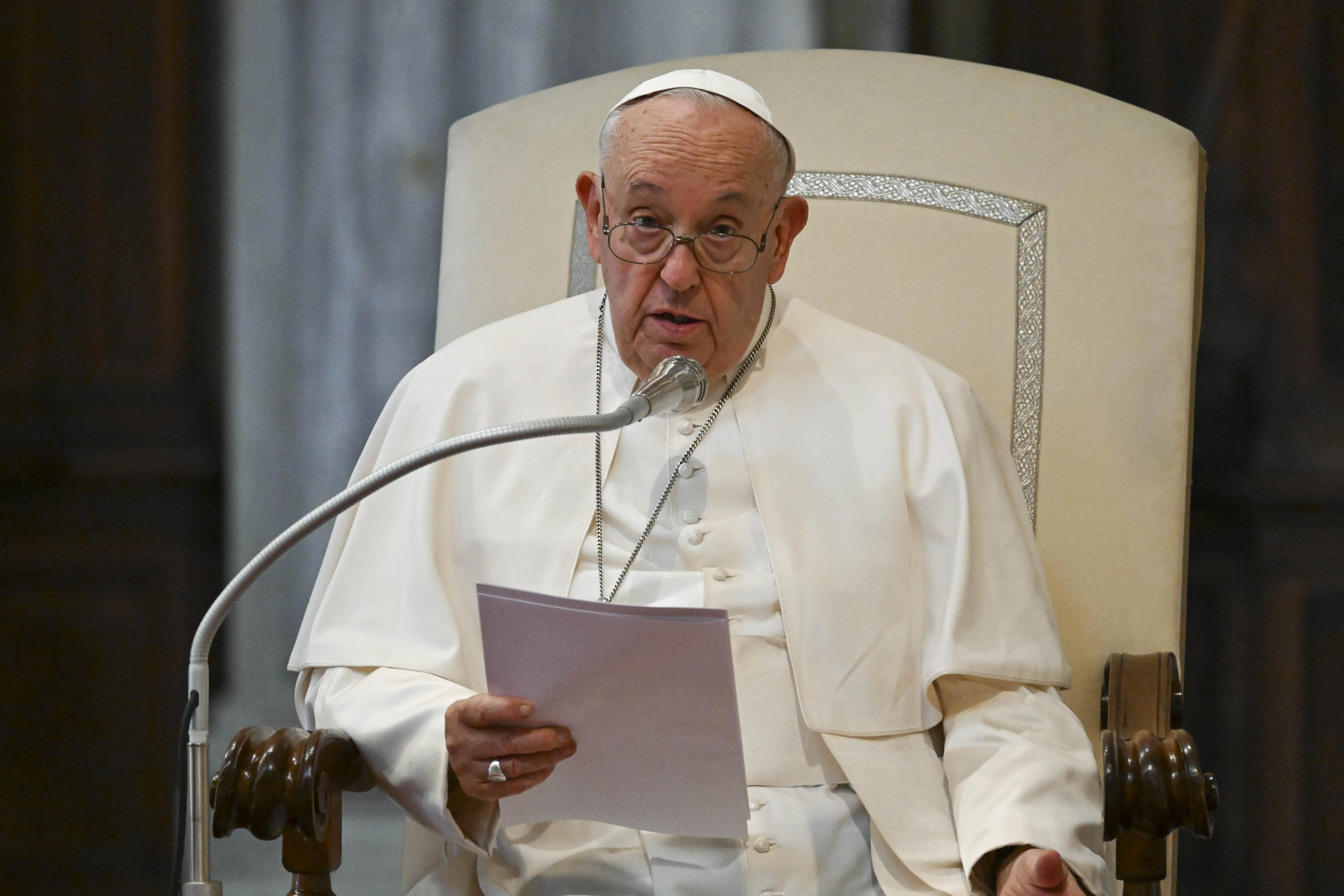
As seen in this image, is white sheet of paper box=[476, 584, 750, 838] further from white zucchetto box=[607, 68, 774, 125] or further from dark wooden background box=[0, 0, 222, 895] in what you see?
dark wooden background box=[0, 0, 222, 895]

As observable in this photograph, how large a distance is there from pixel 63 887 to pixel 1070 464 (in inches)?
96.0

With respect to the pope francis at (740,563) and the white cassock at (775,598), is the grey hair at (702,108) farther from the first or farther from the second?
the white cassock at (775,598)

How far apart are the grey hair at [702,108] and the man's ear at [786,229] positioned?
0.07 m

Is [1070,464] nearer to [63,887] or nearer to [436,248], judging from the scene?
[436,248]

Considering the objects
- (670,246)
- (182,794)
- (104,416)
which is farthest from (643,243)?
(104,416)

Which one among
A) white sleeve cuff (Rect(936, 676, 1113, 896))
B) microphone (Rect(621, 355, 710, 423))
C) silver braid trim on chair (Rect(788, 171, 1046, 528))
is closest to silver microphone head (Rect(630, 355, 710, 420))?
microphone (Rect(621, 355, 710, 423))

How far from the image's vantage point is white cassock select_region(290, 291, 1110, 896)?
79.7 inches

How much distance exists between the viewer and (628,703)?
174 cm

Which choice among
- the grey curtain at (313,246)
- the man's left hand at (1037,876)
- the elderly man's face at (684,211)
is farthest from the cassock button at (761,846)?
the grey curtain at (313,246)

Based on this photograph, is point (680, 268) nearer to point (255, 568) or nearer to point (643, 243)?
point (643, 243)

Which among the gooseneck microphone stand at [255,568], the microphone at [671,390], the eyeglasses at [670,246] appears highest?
the eyeglasses at [670,246]

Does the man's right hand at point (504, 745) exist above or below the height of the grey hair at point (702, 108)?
below

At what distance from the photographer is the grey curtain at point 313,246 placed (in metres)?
3.42

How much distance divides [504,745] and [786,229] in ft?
3.22
